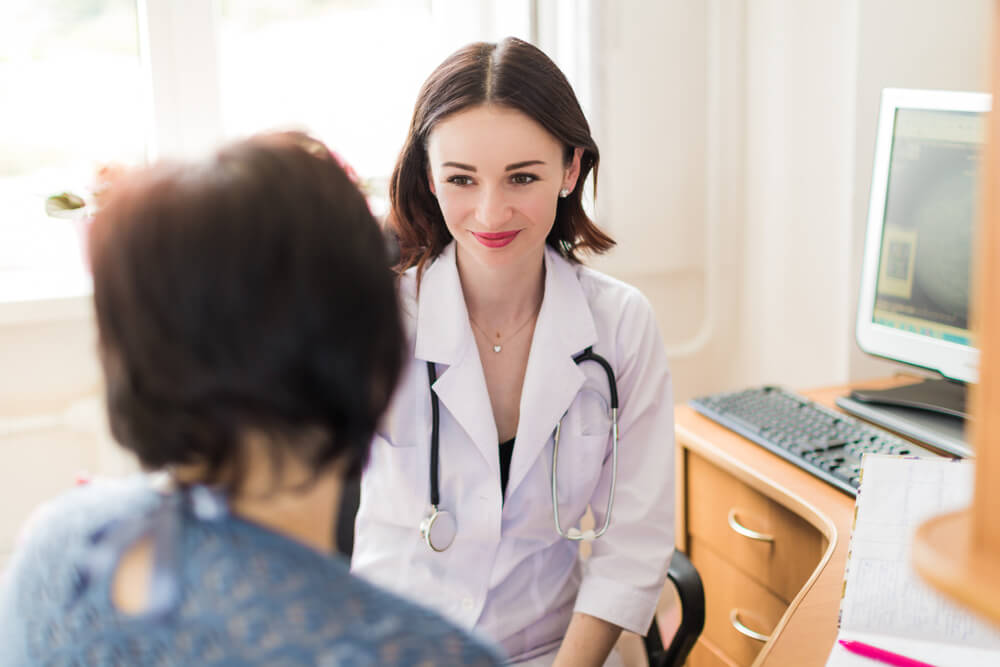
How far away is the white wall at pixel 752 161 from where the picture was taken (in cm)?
193

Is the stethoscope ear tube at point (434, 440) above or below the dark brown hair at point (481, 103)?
below

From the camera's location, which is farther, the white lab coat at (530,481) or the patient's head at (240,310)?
the white lab coat at (530,481)

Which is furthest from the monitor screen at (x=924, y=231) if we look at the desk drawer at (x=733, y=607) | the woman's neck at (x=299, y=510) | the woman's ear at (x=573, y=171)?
the woman's neck at (x=299, y=510)

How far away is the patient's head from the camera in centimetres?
61

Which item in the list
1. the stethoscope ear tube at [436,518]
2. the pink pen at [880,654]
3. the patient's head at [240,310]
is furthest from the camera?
the stethoscope ear tube at [436,518]

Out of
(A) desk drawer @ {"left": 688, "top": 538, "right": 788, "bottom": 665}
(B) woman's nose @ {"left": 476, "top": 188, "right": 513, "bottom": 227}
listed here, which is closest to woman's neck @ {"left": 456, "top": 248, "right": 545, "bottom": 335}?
(B) woman's nose @ {"left": 476, "top": 188, "right": 513, "bottom": 227}

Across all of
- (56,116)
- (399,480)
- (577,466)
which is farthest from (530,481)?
(56,116)

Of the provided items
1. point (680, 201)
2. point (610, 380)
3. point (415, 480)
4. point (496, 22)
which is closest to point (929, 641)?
point (610, 380)

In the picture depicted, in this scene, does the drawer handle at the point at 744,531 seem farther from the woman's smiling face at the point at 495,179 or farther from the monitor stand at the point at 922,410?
the woman's smiling face at the point at 495,179

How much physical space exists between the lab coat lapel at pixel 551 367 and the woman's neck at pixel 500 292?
4 cm

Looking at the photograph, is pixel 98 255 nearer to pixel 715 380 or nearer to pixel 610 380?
pixel 610 380

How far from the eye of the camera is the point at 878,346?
5.50ft

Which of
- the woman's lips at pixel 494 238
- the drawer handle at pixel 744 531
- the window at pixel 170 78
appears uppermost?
the window at pixel 170 78

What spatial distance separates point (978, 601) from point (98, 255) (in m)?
0.55
